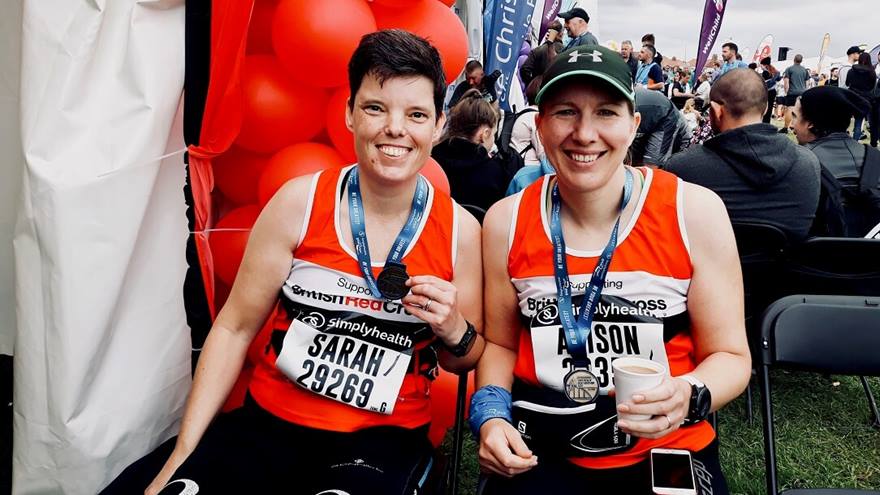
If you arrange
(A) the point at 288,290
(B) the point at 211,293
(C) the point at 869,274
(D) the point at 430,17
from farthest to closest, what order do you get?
(C) the point at 869,274 < (D) the point at 430,17 < (B) the point at 211,293 < (A) the point at 288,290

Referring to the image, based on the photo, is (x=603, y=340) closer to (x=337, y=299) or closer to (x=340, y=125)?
(x=337, y=299)

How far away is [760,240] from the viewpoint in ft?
10.8

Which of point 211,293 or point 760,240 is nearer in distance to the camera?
point 211,293

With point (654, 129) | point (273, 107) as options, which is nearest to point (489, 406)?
point (273, 107)

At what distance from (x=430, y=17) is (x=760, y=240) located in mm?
2066

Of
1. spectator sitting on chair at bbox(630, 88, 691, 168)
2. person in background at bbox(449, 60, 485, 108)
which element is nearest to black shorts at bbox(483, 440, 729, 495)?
spectator sitting on chair at bbox(630, 88, 691, 168)

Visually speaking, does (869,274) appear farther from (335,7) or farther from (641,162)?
(641,162)

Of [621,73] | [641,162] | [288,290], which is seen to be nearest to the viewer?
[621,73]

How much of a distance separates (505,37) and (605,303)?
6.03m

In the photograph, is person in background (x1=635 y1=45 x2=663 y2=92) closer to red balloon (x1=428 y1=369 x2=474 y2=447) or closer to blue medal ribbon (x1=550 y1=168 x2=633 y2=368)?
red balloon (x1=428 y1=369 x2=474 y2=447)

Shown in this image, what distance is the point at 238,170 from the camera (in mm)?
2758

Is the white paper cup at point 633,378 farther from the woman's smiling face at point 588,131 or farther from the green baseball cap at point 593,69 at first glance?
the green baseball cap at point 593,69

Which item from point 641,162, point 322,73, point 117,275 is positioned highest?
point 322,73

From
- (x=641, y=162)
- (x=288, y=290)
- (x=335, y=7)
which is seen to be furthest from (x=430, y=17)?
(x=641, y=162)
